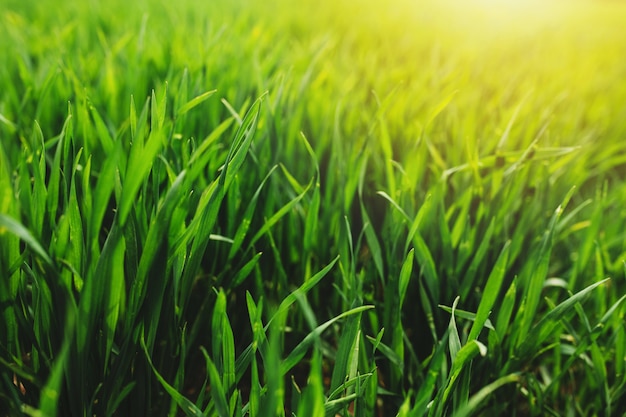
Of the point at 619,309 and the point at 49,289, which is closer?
the point at 49,289

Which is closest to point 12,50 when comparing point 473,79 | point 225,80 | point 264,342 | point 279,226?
point 225,80

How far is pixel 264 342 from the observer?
1.59ft

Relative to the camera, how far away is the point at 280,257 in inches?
30.7

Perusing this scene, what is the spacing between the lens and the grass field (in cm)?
50

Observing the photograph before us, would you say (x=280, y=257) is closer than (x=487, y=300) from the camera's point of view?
No

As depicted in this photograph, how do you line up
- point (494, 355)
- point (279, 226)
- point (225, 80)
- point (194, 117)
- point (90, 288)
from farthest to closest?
point (225, 80), point (194, 117), point (279, 226), point (494, 355), point (90, 288)

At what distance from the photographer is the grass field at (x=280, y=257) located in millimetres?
496

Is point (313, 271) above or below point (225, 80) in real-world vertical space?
below

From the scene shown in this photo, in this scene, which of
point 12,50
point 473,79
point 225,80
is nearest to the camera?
point 225,80

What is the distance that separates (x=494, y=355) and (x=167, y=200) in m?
0.41

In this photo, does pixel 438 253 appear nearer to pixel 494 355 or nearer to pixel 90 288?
pixel 494 355

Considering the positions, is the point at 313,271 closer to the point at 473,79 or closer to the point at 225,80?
the point at 225,80

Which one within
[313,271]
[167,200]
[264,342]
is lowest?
[313,271]

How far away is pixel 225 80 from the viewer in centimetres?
113
